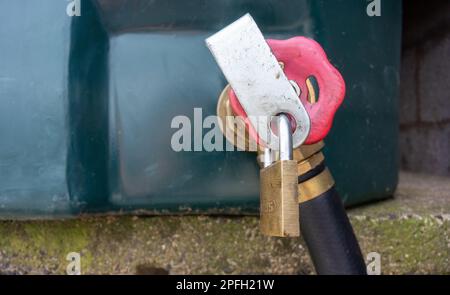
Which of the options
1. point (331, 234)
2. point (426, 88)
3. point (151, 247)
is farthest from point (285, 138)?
point (426, 88)

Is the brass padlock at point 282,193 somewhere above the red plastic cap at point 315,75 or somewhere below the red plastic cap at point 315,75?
below

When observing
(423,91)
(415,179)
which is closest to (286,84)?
(415,179)

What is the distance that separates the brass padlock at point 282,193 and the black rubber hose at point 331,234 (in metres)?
0.12

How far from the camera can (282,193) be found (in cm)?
41

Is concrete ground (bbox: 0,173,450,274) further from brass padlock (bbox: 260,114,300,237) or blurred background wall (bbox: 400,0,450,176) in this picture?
blurred background wall (bbox: 400,0,450,176)

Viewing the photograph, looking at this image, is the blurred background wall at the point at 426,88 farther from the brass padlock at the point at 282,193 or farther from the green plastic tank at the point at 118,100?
the brass padlock at the point at 282,193

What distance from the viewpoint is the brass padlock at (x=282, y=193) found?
403 millimetres

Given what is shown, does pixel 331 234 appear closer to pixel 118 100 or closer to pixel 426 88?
pixel 118 100

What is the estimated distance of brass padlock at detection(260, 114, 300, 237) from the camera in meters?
0.40

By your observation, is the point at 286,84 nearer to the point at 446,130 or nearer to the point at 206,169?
the point at 206,169

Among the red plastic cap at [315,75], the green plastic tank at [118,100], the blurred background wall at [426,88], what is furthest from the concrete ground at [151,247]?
the blurred background wall at [426,88]

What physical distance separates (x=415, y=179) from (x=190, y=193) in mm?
631

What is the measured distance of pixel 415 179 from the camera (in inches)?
42.6

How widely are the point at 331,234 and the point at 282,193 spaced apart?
0.17 m
